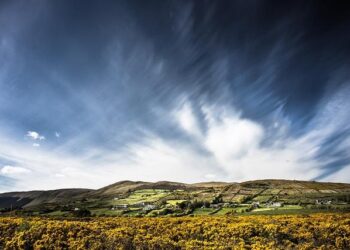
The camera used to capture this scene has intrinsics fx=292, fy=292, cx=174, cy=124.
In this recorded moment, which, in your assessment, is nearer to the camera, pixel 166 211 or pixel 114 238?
pixel 114 238

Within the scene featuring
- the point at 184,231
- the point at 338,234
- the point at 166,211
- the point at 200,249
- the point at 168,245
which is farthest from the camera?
the point at 166,211

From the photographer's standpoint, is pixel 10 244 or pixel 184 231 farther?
pixel 184 231

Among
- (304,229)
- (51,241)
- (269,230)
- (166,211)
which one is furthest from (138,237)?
(166,211)

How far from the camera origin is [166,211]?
101m

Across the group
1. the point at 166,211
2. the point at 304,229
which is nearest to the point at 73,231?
the point at 304,229

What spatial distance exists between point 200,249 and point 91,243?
7027mm

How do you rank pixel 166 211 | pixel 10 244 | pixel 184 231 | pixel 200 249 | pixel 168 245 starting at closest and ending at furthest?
pixel 200 249 < pixel 168 245 < pixel 10 244 < pixel 184 231 < pixel 166 211

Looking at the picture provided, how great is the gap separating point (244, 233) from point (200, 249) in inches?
236

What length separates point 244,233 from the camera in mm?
20656

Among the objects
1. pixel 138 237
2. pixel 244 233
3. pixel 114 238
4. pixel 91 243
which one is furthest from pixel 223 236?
pixel 91 243

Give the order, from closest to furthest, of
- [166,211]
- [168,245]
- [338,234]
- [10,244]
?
1. [168,245]
2. [10,244]
3. [338,234]
4. [166,211]

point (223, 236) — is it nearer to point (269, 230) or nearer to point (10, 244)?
point (269, 230)

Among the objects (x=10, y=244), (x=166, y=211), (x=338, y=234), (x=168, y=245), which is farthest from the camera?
(x=166, y=211)

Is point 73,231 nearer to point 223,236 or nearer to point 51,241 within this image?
point 51,241
